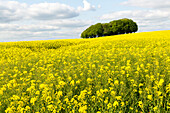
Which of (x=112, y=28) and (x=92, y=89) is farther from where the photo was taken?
(x=112, y=28)

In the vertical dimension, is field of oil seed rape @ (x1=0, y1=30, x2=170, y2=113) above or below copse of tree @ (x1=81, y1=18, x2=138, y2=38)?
below

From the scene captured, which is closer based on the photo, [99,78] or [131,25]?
[99,78]

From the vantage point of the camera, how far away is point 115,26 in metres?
59.6

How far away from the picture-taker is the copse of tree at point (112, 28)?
59781 mm

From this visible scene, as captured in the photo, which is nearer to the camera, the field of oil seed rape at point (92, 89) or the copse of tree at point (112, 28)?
the field of oil seed rape at point (92, 89)

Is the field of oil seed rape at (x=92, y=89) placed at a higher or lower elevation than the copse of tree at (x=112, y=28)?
lower

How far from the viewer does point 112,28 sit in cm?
6009

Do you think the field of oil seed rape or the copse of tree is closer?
the field of oil seed rape

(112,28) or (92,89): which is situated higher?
(112,28)

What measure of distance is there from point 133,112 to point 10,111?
10.4 feet

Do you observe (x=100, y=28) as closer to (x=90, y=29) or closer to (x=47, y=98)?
(x=90, y=29)

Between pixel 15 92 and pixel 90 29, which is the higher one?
pixel 90 29

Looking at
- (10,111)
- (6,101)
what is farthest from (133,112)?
(6,101)

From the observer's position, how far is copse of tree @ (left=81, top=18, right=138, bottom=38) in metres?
59.8
